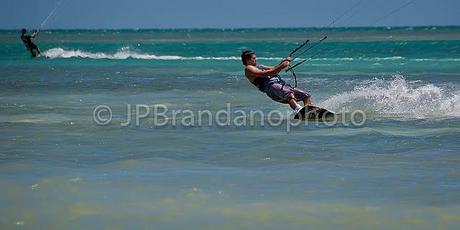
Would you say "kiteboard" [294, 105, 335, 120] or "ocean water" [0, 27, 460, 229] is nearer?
"ocean water" [0, 27, 460, 229]

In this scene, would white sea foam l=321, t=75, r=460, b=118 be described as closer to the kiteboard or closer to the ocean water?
the ocean water

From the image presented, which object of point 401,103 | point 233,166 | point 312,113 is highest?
point 401,103

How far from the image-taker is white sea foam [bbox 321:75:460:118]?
14.2 meters

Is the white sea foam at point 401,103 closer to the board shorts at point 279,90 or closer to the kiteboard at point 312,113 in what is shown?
the kiteboard at point 312,113

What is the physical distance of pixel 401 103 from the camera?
15.0 meters

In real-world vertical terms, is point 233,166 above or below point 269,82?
below

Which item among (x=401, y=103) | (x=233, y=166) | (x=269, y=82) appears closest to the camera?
(x=233, y=166)

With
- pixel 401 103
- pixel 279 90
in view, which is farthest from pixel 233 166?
pixel 401 103

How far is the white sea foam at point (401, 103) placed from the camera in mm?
14227

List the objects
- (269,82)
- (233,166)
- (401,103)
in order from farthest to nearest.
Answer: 1. (401,103)
2. (269,82)
3. (233,166)

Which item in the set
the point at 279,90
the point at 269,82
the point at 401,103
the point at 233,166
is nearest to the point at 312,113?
the point at 279,90

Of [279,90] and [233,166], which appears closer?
[233,166]

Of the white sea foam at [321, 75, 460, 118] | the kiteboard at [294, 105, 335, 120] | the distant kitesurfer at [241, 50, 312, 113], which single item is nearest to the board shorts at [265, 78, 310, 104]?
the distant kitesurfer at [241, 50, 312, 113]

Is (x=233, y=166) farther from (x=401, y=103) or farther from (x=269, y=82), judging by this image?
(x=401, y=103)
